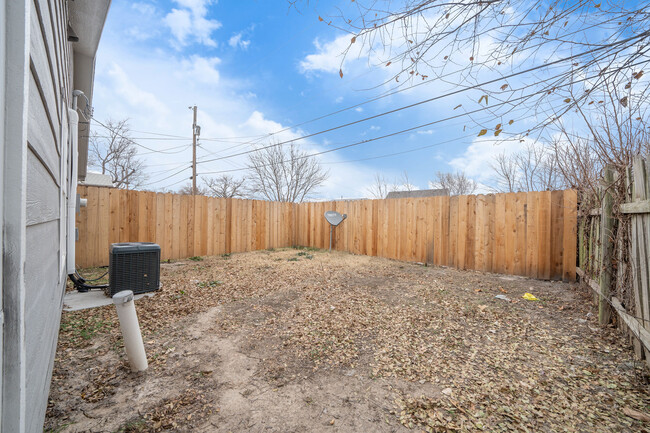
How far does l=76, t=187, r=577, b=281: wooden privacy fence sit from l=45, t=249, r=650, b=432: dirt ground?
55.4 inches

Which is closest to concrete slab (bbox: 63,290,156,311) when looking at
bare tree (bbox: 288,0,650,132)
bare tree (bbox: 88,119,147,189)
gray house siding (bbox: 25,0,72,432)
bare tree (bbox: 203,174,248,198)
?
gray house siding (bbox: 25,0,72,432)

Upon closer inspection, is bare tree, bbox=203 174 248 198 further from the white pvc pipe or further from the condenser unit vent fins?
the white pvc pipe

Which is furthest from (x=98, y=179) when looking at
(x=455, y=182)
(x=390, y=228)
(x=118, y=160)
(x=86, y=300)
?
(x=455, y=182)

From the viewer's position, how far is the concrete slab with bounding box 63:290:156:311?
3158mm

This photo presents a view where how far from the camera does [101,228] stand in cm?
518

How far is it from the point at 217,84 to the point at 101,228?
6.17 meters

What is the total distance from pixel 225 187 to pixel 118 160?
6504 mm

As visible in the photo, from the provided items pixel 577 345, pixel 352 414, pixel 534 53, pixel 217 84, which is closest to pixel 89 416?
pixel 352 414

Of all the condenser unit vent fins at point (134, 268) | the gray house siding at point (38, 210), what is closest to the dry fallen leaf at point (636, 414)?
the gray house siding at point (38, 210)

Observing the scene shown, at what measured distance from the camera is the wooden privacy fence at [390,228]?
483 cm

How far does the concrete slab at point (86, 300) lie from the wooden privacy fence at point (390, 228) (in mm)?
1838

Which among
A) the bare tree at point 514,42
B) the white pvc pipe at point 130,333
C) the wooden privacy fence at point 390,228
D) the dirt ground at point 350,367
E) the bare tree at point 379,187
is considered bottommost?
the dirt ground at point 350,367

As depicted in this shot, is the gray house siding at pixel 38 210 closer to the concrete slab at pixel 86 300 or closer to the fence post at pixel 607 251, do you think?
the concrete slab at pixel 86 300

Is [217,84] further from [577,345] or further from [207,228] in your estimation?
[577,345]
